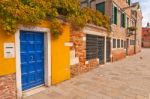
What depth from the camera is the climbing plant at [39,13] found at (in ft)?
16.3

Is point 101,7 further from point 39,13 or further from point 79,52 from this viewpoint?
point 39,13

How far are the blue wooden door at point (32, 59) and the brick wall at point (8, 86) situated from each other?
0.64 metres

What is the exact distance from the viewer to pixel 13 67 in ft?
17.8

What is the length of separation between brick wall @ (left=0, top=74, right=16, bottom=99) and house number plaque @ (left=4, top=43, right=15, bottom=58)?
1.99 ft

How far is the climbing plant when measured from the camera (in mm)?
4969

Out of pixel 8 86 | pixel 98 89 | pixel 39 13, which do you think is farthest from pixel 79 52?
pixel 8 86

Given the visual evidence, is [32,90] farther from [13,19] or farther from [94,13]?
[94,13]

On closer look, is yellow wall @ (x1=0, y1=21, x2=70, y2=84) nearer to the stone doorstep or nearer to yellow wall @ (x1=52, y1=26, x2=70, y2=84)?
yellow wall @ (x1=52, y1=26, x2=70, y2=84)

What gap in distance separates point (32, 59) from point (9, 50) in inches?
50.4

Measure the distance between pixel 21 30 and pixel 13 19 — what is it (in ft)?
2.51

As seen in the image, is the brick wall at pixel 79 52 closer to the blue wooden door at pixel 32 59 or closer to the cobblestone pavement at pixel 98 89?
the cobblestone pavement at pixel 98 89

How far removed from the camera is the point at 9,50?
5285 mm

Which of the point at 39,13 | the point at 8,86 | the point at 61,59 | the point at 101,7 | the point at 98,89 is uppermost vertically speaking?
the point at 101,7

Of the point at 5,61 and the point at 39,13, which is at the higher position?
the point at 39,13
